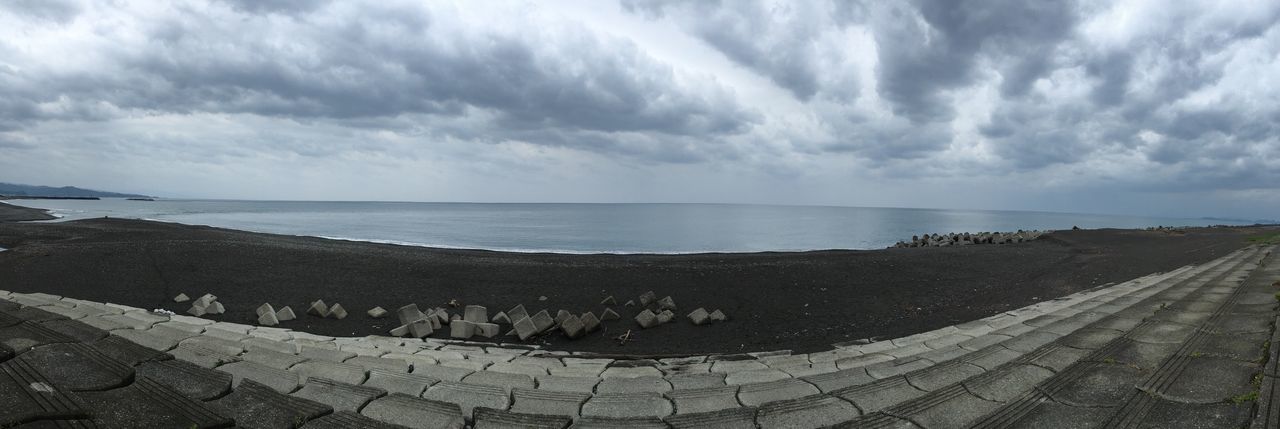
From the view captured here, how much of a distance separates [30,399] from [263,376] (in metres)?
1.70

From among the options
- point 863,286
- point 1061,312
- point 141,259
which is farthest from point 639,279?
point 141,259

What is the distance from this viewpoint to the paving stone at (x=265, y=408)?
321cm

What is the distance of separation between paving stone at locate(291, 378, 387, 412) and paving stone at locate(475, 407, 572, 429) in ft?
3.25

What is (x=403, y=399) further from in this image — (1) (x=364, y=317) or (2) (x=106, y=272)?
(2) (x=106, y=272)

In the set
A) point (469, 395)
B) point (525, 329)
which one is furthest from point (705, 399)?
point (525, 329)

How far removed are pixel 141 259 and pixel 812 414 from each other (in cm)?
2354

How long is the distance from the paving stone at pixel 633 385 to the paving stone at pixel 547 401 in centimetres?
64

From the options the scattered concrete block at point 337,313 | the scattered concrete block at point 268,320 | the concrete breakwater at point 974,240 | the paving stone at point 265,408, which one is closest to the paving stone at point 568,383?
the paving stone at point 265,408

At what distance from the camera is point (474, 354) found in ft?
26.2

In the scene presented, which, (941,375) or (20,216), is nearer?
(941,375)

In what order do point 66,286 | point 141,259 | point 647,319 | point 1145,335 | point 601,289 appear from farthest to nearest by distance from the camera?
point 141,259, point 601,289, point 66,286, point 647,319, point 1145,335

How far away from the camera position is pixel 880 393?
424 cm

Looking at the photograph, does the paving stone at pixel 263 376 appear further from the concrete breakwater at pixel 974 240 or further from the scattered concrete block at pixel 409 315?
the concrete breakwater at pixel 974 240

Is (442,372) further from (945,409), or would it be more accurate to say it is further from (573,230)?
(573,230)
